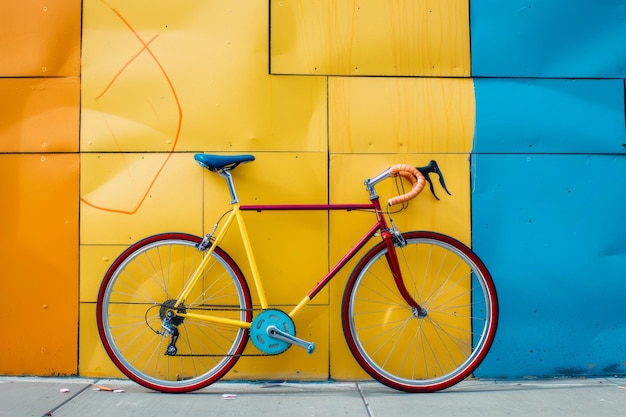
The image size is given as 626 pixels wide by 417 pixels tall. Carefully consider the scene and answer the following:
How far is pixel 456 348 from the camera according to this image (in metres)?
3.59

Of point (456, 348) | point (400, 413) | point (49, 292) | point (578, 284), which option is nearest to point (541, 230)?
point (578, 284)

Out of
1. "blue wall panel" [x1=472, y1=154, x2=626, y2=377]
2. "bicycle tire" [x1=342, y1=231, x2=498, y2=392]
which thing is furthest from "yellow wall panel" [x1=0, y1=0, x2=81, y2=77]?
"blue wall panel" [x1=472, y1=154, x2=626, y2=377]

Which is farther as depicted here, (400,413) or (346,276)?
(346,276)

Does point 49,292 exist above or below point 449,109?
below

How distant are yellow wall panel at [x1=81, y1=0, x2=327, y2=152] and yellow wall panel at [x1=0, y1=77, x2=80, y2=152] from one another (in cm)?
9

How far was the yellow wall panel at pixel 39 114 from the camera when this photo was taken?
11.7ft

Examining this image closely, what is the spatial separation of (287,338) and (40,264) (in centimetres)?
163

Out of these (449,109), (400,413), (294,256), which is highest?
(449,109)

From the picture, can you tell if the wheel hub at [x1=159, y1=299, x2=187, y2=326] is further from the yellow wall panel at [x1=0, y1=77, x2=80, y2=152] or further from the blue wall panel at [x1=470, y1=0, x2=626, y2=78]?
the blue wall panel at [x1=470, y1=0, x2=626, y2=78]

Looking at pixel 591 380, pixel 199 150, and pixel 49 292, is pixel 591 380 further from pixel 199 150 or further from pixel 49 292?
pixel 49 292

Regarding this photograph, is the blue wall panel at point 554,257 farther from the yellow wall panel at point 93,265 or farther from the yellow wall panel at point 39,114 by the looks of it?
the yellow wall panel at point 39,114

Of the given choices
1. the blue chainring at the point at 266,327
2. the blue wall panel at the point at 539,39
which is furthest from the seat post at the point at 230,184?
the blue wall panel at the point at 539,39

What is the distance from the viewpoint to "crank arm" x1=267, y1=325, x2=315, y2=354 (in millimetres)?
3203

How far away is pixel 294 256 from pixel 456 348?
1169mm
